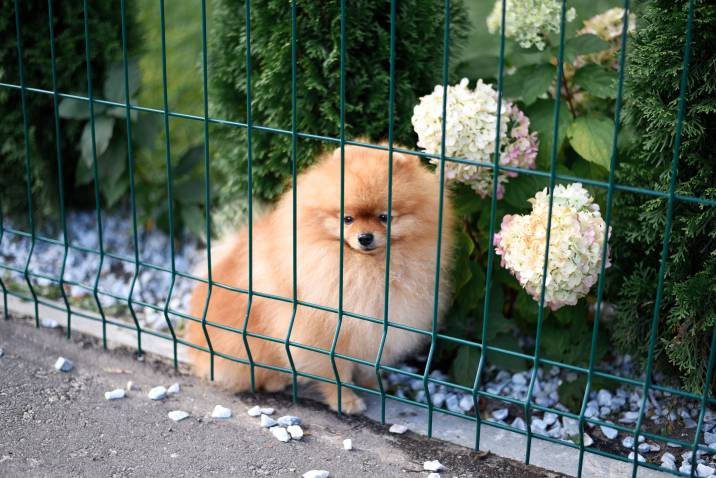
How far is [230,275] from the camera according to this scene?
3.43m

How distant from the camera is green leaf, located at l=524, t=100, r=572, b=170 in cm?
325

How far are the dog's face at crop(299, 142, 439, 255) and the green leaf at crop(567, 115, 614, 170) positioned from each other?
550 mm

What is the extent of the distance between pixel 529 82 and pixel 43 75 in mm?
2489

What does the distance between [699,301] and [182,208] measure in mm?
2716

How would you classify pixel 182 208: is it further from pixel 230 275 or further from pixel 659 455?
pixel 659 455

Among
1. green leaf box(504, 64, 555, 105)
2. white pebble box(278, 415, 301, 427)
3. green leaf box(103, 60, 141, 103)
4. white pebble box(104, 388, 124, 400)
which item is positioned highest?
green leaf box(504, 64, 555, 105)

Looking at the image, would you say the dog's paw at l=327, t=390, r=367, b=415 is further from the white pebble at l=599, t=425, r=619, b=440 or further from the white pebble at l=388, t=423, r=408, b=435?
the white pebble at l=599, t=425, r=619, b=440

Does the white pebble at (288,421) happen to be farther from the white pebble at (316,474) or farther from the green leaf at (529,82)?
the green leaf at (529,82)

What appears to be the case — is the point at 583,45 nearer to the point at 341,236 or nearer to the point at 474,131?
the point at 474,131

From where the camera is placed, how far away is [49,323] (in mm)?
3830

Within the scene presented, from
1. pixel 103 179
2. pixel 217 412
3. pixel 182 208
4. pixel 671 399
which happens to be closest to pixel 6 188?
pixel 103 179

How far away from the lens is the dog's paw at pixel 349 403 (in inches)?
129

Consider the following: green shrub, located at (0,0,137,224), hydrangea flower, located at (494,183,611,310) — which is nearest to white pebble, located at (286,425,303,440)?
hydrangea flower, located at (494,183,611,310)

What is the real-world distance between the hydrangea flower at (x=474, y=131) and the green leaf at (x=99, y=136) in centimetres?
179
